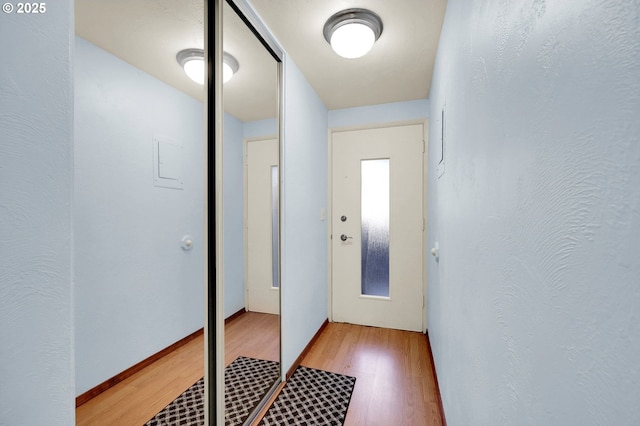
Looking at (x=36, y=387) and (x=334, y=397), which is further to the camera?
(x=334, y=397)

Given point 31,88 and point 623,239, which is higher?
point 31,88

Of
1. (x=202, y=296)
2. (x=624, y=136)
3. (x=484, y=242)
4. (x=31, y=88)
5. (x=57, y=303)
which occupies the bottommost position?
(x=202, y=296)

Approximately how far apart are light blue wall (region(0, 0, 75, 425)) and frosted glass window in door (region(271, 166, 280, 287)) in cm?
130

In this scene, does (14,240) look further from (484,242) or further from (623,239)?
(484,242)

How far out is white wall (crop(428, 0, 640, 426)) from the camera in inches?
11.6

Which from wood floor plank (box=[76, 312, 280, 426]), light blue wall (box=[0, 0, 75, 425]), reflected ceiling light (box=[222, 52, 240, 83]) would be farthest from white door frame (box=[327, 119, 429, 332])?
light blue wall (box=[0, 0, 75, 425])

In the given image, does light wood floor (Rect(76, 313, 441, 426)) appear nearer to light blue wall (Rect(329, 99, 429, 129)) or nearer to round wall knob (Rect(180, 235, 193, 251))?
round wall knob (Rect(180, 235, 193, 251))

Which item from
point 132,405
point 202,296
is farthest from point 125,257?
point 132,405

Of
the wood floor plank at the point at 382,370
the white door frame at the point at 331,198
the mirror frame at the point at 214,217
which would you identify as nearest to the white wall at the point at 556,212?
the wood floor plank at the point at 382,370

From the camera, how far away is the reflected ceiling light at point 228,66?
1.39 m

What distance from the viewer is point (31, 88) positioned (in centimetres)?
57

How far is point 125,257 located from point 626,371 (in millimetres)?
1406

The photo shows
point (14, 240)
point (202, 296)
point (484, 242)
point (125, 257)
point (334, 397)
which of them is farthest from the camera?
point (334, 397)

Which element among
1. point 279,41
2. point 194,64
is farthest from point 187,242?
point 279,41
